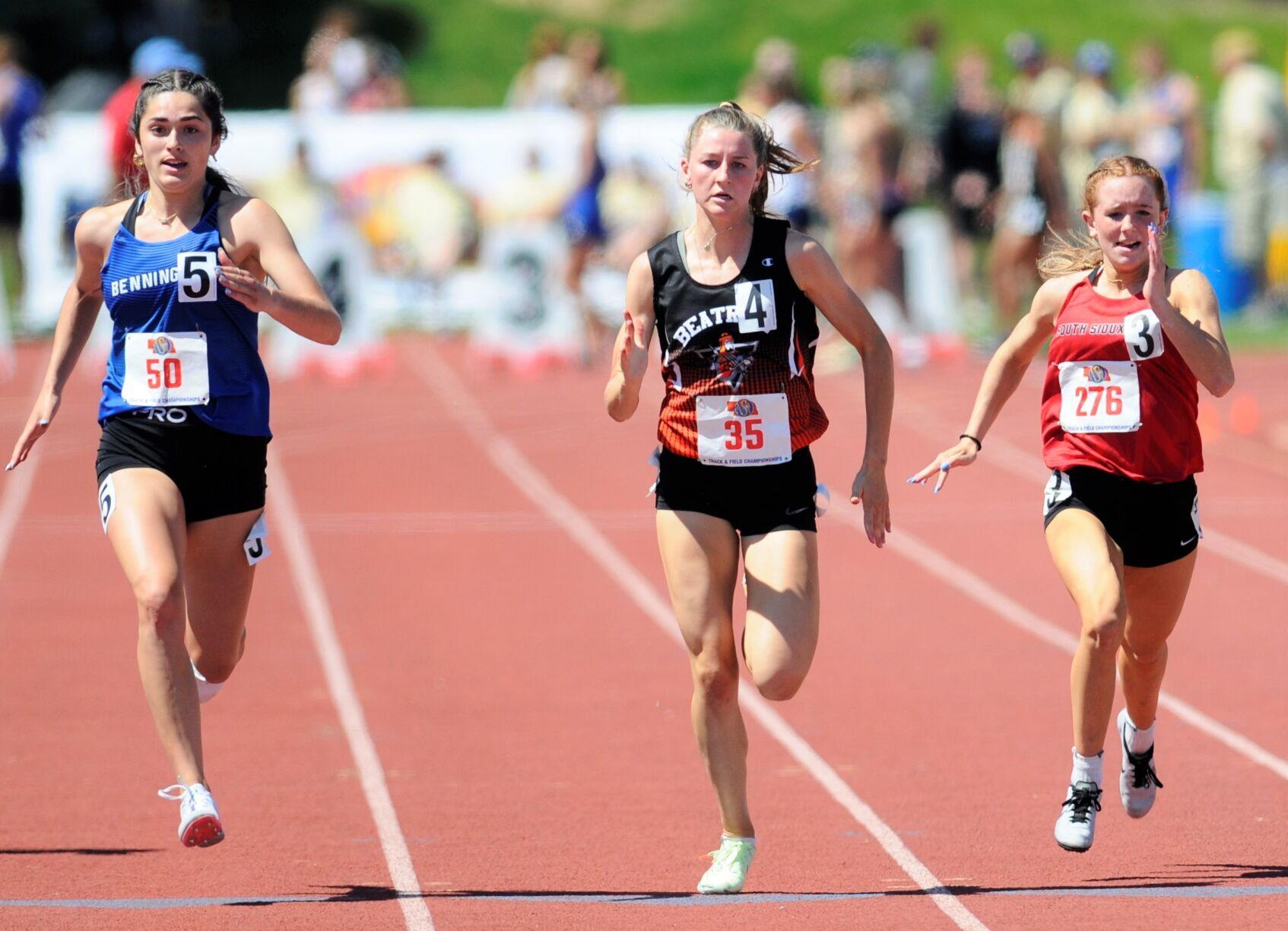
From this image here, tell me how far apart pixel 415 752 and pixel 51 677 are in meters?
1.84

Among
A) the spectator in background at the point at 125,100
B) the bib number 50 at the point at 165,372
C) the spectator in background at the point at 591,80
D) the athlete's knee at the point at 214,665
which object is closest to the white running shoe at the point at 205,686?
the athlete's knee at the point at 214,665

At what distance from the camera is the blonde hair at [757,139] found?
16.8 ft

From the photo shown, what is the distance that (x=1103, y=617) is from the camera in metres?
5.17

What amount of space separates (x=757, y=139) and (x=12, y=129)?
15.1 m

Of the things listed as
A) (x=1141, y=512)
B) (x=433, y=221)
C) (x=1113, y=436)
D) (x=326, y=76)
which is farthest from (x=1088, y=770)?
(x=326, y=76)

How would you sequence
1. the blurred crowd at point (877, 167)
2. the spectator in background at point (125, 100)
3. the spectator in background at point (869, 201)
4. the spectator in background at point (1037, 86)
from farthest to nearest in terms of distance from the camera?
the spectator in background at point (1037, 86), the spectator in background at point (869, 201), the blurred crowd at point (877, 167), the spectator in background at point (125, 100)

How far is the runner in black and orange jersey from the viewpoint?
5.07 meters

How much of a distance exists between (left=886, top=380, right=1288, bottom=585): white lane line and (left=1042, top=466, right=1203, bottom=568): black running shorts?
3553 millimetres

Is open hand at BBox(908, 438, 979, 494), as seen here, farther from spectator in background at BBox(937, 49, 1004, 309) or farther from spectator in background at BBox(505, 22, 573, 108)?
spectator in background at BBox(505, 22, 573, 108)

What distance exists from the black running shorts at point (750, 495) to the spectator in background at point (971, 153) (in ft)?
44.2

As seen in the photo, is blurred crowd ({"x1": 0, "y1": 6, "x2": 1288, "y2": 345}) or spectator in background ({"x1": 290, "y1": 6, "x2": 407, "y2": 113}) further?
spectator in background ({"x1": 290, "y1": 6, "x2": 407, "y2": 113})

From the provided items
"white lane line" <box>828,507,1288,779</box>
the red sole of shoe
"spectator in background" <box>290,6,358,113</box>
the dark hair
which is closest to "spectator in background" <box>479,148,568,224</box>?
"spectator in background" <box>290,6,358,113</box>

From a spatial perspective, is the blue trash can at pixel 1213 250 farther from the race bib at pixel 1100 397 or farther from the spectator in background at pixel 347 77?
the race bib at pixel 1100 397

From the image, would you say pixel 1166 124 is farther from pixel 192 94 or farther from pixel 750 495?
pixel 192 94
